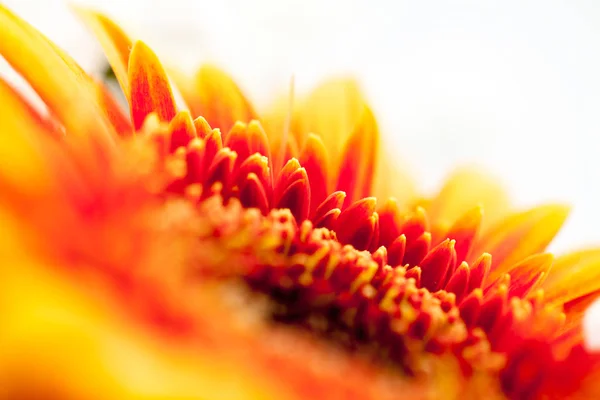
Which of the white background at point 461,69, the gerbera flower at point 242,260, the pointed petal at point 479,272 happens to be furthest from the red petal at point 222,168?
the white background at point 461,69

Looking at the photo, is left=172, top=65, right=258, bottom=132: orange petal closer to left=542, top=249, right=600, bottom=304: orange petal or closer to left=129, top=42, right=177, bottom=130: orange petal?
left=129, top=42, right=177, bottom=130: orange petal

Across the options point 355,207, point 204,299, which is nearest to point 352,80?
point 355,207

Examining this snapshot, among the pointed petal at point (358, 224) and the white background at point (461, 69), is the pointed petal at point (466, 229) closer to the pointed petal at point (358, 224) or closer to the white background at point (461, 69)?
the pointed petal at point (358, 224)

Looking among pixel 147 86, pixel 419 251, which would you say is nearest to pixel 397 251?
pixel 419 251

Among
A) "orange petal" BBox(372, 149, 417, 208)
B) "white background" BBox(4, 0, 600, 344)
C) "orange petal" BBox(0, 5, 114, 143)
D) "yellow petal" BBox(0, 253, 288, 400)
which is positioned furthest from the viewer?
"white background" BBox(4, 0, 600, 344)


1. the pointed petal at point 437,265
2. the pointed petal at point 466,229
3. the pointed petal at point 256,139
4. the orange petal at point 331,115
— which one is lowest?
the pointed petal at point 437,265

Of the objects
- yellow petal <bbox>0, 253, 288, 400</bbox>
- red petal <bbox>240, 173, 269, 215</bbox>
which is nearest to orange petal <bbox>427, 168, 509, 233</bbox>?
red petal <bbox>240, 173, 269, 215</bbox>

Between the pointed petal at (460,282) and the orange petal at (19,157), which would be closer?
the orange petal at (19,157)
